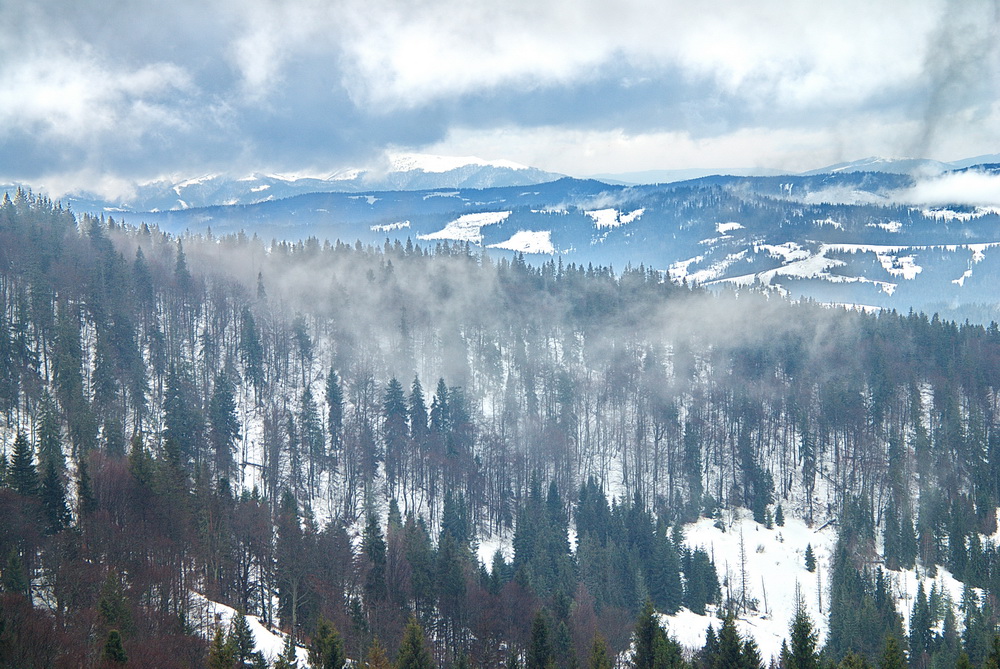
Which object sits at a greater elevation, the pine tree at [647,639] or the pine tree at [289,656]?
the pine tree at [289,656]

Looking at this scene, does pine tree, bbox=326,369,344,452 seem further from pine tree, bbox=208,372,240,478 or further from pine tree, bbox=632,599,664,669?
pine tree, bbox=632,599,664,669

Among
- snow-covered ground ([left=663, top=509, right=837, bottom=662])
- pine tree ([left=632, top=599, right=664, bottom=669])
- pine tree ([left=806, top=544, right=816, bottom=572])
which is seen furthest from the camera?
pine tree ([left=806, top=544, right=816, bottom=572])

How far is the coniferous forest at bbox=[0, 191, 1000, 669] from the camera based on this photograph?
58.1m

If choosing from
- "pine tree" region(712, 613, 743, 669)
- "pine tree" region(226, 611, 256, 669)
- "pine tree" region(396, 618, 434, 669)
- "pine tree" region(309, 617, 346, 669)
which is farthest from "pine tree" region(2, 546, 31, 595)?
"pine tree" region(712, 613, 743, 669)

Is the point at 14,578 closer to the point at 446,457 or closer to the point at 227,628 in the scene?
the point at 227,628

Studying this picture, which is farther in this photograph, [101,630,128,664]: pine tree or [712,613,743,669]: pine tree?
[712,613,743,669]: pine tree

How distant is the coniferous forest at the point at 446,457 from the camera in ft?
191

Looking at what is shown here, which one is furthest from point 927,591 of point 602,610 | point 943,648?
point 602,610

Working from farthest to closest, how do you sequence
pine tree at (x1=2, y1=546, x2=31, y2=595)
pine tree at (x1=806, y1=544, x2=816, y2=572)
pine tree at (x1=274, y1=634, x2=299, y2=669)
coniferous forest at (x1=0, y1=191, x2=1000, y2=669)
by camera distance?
pine tree at (x1=806, y1=544, x2=816, y2=572)
coniferous forest at (x1=0, y1=191, x2=1000, y2=669)
pine tree at (x1=2, y1=546, x2=31, y2=595)
pine tree at (x1=274, y1=634, x2=299, y2=669)

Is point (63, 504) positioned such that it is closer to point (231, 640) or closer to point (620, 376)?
point (231, 640)

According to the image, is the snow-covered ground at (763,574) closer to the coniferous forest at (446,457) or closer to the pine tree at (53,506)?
the coniferous forest at (446,457)

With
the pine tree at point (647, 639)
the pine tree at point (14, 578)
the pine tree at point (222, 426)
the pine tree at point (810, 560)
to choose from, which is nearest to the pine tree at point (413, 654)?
the pine tree at point (647, 639)

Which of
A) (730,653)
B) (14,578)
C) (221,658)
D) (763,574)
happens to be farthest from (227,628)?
(763,574)

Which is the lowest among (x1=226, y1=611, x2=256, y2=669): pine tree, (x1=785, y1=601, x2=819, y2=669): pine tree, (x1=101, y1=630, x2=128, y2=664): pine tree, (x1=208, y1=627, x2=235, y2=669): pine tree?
(x1=785, y1=601, x2=819, y2=669): pine tree
